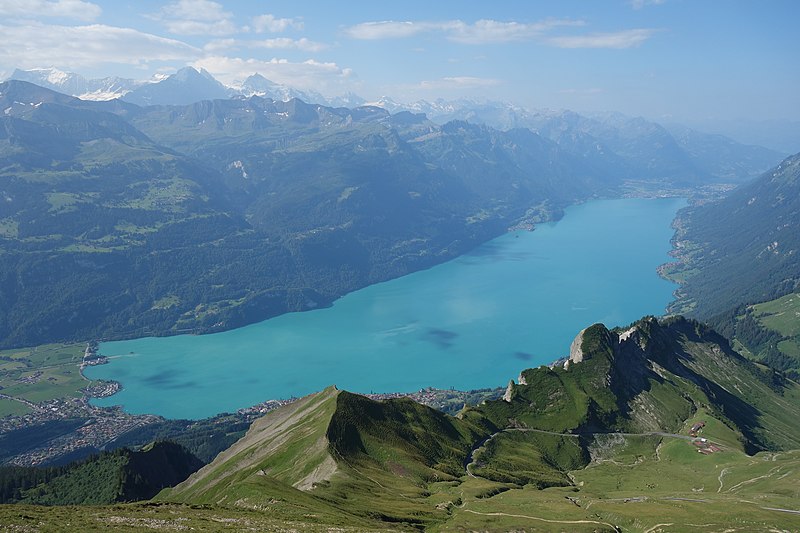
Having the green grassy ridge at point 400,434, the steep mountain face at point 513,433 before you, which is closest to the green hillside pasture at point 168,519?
the steep mountain face at point 513,433

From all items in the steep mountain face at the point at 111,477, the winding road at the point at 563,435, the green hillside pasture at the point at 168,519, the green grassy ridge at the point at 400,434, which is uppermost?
the green hillside pasture at the point at 168,519

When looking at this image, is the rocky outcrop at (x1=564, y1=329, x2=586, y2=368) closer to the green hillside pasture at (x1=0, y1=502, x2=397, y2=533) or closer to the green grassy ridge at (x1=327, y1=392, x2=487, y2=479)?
the green grassy ridge at (x1=327, y1=392, x2=487, y2=479)

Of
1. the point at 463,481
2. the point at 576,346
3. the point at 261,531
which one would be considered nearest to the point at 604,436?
the point at 576,346

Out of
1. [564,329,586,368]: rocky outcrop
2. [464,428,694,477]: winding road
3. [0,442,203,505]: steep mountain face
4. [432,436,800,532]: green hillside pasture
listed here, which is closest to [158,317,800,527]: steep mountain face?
[464,428,694,477]: winding road

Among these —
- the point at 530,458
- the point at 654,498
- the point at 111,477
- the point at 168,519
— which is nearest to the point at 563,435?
the point at 530,458

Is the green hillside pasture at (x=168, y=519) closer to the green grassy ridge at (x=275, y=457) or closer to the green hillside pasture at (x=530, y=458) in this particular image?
the green grassy ridge at (x=275, y=457)

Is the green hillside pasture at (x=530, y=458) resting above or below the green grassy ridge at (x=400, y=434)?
below

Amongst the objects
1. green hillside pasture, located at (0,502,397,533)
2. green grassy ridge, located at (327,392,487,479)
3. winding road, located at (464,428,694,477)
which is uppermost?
green hillside pasture, located at (0,502,397,533)

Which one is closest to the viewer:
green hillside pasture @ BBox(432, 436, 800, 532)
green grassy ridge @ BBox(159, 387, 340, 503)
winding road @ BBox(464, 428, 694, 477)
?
green hillside pasture @ BBox(432, 436, 800, 532)
